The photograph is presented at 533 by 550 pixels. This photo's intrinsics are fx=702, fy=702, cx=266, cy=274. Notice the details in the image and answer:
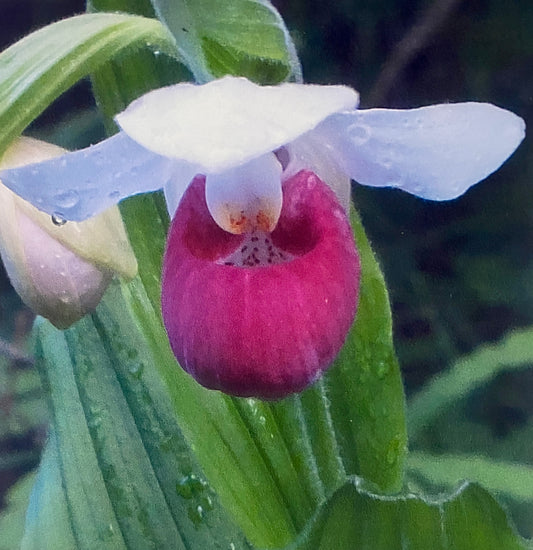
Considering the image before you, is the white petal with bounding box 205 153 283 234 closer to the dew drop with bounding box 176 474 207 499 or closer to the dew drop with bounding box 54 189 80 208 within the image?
the dew drop with bounding box 54 189 80 208

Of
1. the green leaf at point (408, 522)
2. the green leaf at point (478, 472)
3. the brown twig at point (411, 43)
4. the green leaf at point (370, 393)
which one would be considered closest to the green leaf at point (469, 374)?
the green leaf at point (478, 472)

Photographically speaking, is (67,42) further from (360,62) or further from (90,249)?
(360,62)

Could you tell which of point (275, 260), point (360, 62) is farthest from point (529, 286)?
→ point (275, 260)

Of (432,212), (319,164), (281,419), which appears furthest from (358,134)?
(432,212)

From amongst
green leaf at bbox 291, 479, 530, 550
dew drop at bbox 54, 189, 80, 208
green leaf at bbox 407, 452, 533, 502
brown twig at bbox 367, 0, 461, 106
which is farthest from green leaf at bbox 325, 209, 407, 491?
brown twig at bbox 367, 0, 461, 106

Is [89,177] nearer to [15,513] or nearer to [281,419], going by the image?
[281,419]

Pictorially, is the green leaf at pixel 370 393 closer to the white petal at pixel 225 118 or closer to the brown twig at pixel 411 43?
the white petal at pixel 225 118
